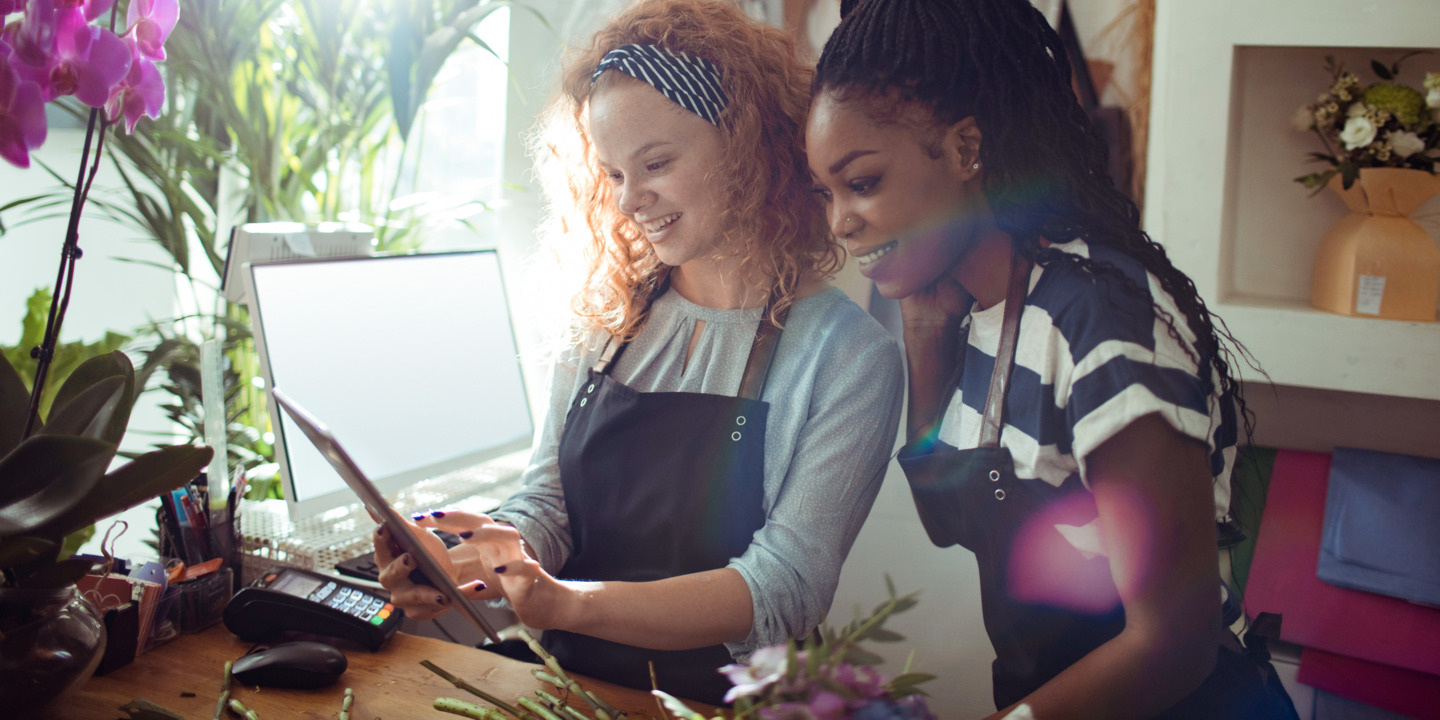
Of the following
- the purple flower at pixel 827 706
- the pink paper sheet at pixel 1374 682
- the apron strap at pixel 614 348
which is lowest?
the pink paper sheet at pixel 1374 682

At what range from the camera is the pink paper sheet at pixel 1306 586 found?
0.68 m

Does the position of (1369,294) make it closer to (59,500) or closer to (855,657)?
(855,657)

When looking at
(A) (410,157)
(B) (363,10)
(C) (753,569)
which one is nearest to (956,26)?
(C) (753,569)

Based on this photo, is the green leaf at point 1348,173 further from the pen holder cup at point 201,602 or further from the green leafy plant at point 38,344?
the green leafy plant at point 38,344

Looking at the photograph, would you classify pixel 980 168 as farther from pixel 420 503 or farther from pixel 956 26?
pixel 420 503

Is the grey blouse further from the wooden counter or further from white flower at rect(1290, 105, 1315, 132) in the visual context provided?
white flower at rect(1290, 105, 1315, 132)

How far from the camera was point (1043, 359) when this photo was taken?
71 centimetres

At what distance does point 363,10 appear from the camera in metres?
1.89

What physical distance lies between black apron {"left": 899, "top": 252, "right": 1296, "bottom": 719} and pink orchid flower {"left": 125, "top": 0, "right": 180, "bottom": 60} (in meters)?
0.85

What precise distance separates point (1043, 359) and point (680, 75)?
0.57 meters

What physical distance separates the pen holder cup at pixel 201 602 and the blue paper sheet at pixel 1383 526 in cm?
122

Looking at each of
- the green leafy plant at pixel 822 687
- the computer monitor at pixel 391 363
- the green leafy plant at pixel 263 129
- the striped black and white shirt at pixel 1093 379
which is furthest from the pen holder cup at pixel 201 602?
the striped black and white shirt at pixel 1093 379

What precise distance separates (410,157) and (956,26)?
192 centimetres

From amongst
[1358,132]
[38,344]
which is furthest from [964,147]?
[38,344]
